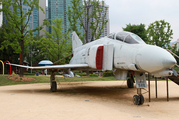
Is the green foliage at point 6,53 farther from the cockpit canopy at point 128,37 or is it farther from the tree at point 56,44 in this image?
the cockpit canopy at point 128,37

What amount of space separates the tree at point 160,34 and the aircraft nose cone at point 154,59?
102 feet

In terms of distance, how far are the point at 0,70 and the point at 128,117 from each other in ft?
140

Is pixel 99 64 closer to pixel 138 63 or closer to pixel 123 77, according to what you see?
pixel 123 77

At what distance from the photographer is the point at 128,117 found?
4898mm

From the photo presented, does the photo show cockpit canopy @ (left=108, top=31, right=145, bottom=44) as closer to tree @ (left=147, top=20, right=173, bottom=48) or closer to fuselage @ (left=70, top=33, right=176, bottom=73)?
fuselage @ (left=70, top=33, right=176, bottom=73)

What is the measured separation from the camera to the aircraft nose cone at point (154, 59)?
5379 millimetres

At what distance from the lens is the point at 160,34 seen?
3541 cm

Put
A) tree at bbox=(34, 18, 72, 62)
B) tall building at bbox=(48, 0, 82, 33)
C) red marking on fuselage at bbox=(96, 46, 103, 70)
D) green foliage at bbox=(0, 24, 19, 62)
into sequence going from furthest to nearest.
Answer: tall building at bbox=(48, 0, 82, 33) → green foliage at bbox=(0, 24, 19, 62) → tree at bbox=(34, 18, 72, 62) → red marking on fuselage at bbox=(96, 46, 103, 70)

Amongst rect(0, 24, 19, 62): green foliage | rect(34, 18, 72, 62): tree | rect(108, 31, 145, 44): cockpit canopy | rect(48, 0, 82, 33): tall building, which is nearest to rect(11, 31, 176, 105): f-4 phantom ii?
rect(108, 31, 145, 44): cockpit canopy

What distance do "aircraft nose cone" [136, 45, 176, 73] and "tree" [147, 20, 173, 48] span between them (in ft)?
102

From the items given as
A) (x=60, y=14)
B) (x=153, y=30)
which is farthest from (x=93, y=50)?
(x=60, y=14)

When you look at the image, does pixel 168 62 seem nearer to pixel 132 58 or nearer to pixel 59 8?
pixel 132 58

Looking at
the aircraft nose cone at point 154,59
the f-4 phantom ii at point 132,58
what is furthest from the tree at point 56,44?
the aircraft nose cone at point 154,59

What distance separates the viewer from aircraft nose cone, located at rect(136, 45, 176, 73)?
5379 mm
